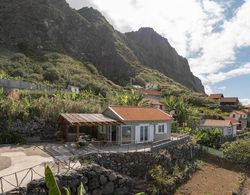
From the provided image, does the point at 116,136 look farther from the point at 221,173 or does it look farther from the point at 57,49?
the point at 57,49

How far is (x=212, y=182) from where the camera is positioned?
1259 inches

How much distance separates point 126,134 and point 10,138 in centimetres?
1078

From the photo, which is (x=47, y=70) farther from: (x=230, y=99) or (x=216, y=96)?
(x=216, y=96)

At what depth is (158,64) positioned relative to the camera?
15862cm

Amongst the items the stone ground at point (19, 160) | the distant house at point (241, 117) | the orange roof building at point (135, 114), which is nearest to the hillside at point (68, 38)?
the distant house at point (241, 117)

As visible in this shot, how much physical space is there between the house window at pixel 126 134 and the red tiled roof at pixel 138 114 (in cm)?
94

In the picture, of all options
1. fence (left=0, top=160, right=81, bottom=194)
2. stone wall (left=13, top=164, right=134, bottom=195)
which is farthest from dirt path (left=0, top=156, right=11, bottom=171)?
stone wall (left=13, top=164, right=134, bottom=195)

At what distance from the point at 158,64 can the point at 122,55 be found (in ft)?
131

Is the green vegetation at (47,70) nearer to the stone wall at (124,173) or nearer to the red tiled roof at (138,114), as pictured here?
the red tiled roof at (138,114)

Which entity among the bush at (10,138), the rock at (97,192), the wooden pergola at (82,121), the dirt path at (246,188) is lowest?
the dirt path at (246,188)

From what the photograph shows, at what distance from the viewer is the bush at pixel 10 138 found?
28797 mm

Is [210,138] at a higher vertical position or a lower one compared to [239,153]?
higher

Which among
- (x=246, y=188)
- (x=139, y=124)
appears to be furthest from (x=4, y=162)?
(x=246, y=188)

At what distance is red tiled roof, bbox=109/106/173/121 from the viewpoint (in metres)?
32.3
